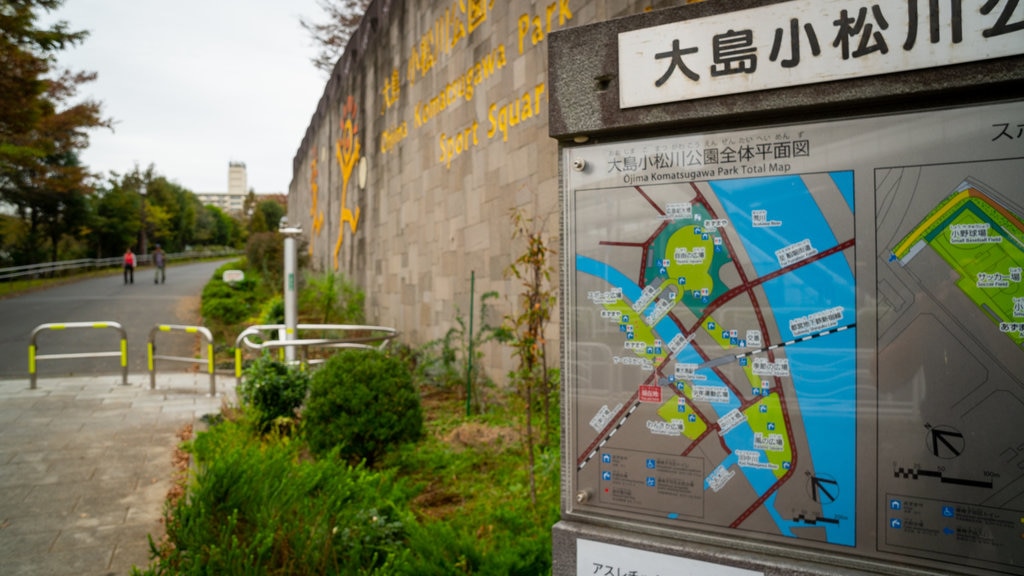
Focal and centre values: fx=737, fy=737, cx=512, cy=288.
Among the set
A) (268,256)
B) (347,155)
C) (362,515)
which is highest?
(347,155)

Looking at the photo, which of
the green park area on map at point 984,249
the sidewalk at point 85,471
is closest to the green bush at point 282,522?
the sidewalk at point 85,471

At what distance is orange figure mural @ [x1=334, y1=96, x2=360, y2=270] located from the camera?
47.8 feet

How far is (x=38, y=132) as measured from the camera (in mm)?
22031

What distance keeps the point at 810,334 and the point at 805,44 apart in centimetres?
73

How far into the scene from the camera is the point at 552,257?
5.94 m

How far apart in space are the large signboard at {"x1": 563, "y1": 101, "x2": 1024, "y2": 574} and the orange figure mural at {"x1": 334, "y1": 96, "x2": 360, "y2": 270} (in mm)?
12657

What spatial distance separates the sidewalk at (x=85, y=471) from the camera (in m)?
4.08

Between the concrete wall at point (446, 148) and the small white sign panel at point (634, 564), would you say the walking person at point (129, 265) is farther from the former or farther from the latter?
the small white sign panel at point (634, 564)

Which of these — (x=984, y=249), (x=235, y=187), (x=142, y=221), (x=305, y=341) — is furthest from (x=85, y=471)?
(x=235, y=187)

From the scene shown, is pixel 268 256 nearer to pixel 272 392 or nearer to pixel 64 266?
pixel 64 266

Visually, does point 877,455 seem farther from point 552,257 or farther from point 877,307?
point 552,257

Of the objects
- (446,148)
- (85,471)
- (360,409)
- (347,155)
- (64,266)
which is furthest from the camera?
(64,266)

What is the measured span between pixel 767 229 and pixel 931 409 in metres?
0.58

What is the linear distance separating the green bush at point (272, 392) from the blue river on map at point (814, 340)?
5.21 metres
